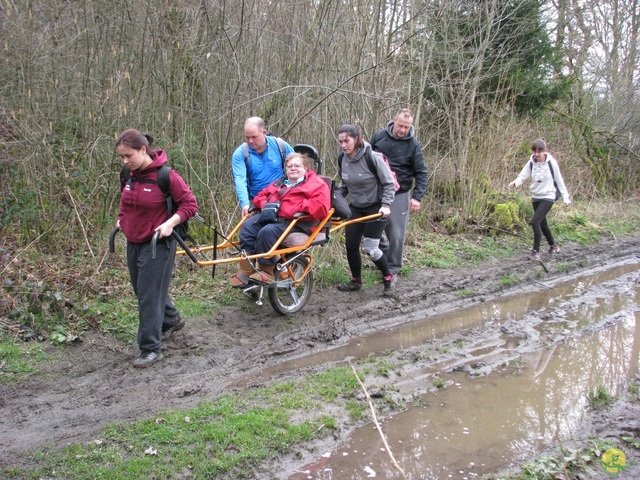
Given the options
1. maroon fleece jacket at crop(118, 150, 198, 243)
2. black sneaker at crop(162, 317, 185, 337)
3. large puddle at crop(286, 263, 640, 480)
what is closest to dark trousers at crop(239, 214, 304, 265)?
black sneaker at crop(162, 317, 185, 337)

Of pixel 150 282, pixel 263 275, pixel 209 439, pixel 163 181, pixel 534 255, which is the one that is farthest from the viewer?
pixel 534 255

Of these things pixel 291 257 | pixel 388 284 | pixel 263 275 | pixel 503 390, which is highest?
pixel 291 257

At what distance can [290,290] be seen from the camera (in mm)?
6738

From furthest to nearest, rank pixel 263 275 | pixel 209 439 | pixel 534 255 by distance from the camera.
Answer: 1. pixel 534 255
2. pixel 263 275
3. pixel 209 439

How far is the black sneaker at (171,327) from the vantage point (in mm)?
5730

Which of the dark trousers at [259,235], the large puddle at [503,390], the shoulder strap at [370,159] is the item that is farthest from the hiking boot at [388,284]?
the dark trousers at [259,235]

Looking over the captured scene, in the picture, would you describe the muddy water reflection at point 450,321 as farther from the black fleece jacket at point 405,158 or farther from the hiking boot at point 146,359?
the black fleece jacket at point 405,158

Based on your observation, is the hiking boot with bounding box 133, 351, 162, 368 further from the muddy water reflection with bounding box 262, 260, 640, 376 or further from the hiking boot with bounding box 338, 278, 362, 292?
the hiking boot with bounding box 338, 278, 362, 292

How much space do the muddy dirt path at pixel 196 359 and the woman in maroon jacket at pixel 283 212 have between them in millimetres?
677

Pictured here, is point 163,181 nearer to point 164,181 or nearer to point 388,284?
point 164,181

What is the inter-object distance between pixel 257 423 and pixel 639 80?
18.0 metres

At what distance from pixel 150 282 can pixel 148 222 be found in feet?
1.77

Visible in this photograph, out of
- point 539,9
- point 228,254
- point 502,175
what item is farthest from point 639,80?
point 228,254

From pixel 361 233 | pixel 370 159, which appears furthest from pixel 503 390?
pixel 370 159
